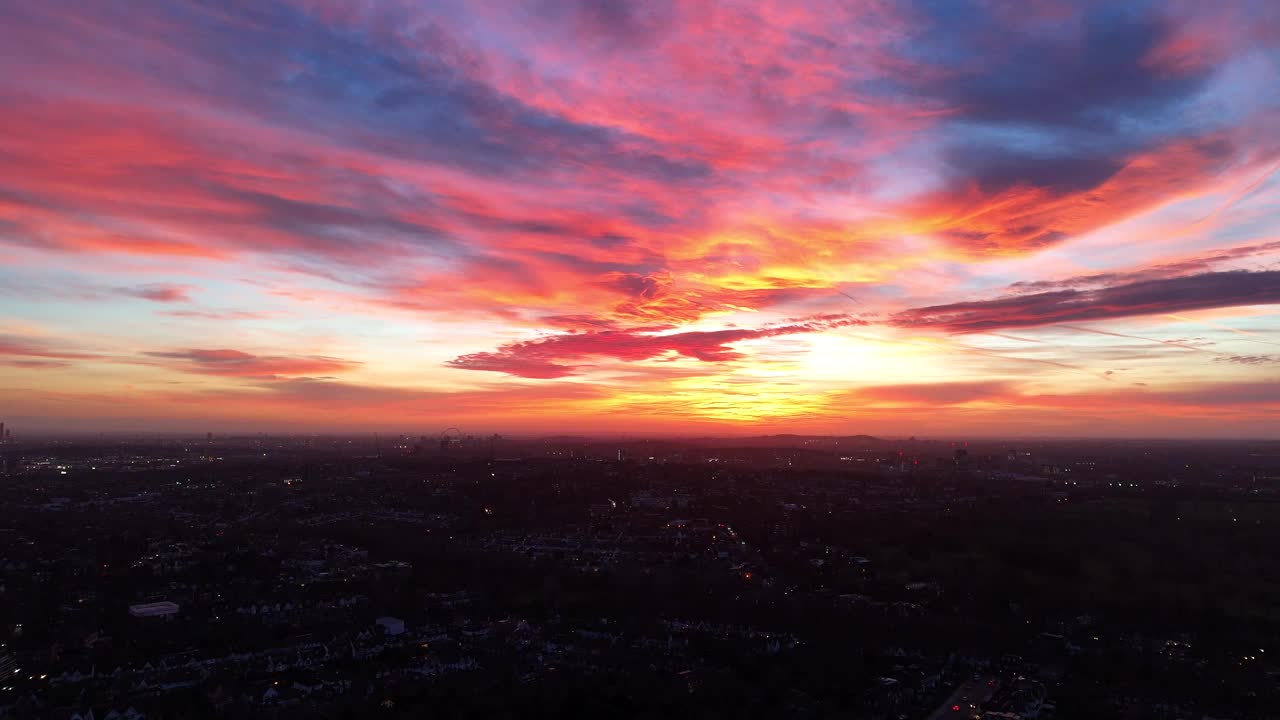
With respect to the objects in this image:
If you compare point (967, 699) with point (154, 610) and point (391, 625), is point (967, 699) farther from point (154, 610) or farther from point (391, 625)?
point (154, 610)

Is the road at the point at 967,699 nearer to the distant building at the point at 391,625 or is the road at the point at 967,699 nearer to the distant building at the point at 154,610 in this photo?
the distant building at the point at 391,625

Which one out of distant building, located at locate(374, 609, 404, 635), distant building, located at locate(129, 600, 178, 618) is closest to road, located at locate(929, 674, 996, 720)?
distant building, located at locate(374, 609, 404, 635)

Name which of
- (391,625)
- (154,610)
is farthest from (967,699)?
(154,610)

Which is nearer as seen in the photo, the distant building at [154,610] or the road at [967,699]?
the road at [967,699]

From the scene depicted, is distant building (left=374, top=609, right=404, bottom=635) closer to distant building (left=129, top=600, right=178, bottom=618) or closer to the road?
distant building (left=129, top=600, right=178, bottom=618)

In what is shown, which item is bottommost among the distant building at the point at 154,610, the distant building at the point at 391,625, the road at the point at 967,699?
the road at the point at 967,699

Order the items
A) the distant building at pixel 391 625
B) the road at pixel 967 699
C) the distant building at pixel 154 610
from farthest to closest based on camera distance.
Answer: the distant building at pixel 154 610, the distant building at pixel 391 625, the road at pixel 967 699

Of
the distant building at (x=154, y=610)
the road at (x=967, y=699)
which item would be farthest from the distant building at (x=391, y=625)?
the road at (x=967, y=699)
